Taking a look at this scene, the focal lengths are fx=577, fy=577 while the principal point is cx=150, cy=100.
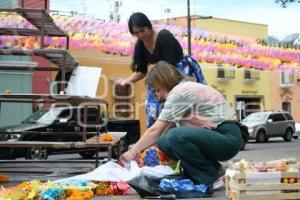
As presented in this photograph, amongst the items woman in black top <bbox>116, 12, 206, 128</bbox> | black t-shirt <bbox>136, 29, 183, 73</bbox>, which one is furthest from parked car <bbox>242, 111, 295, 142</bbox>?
black t-shirt <bbox>136, 29, 183, 73</bbox>

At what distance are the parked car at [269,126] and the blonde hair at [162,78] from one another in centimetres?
2461

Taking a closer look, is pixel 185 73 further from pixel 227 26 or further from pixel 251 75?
pixel 227 26

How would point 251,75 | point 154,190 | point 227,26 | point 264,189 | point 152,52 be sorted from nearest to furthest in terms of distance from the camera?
point 264,189 < point 154,190 < point 152,52 < point 251,75 < point 227,26

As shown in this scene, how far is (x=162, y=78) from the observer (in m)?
4.93

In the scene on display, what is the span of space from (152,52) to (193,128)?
142 centimetres

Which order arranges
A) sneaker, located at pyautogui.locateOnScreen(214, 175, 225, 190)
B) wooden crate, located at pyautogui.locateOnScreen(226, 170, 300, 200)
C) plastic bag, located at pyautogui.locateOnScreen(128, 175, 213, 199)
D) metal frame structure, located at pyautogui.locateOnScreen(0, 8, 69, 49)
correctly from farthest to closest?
metal frame structure, located at pyautogui.locateOnScreen(0, 8, 69, 49) → sneaker, located at pyautogui.locateOnScreen(214, 175, 225, 190) → plastic bag, located at pyautogui.locateOnScreen(128, 175, 213, 199) → wooden crate, located at pyautogui.locateOnScreen(226, 170, 300, 200)

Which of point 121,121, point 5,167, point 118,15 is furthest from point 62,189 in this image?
point 118,15

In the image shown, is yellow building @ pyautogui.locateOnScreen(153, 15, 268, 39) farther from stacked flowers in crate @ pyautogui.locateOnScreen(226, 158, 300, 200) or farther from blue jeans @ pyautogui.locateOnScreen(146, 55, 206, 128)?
stacked flowers in crate @ pyautogui.locateOnScreen(226, 158, 300, 200)

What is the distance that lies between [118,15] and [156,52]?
3210cm

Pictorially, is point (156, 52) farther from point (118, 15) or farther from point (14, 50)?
point (118, 15)

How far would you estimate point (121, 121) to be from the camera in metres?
18.8

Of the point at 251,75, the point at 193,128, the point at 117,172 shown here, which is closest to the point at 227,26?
the point at 251,75

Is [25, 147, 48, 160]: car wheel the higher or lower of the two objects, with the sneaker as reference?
lower

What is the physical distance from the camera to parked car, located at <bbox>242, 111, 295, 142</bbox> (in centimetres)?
2980
